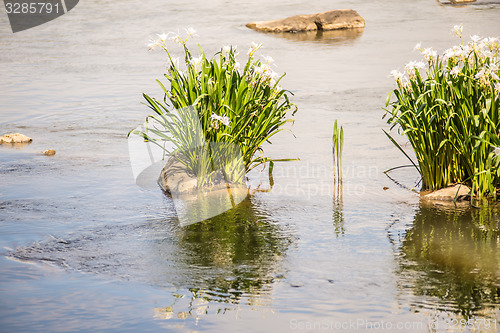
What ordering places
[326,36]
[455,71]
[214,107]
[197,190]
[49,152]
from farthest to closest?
1. [326,36]
2. [49,152]
3. [197,190]
4. [214,107]
5. [455,71]

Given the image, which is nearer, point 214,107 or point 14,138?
point 214,107

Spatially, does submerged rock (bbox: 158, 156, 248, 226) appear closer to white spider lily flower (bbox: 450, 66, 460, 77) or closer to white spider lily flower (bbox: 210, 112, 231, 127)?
white spider lily flower (bbox: 210, 112, 231, 127)

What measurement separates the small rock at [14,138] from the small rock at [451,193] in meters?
5.30

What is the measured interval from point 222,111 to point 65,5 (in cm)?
2653

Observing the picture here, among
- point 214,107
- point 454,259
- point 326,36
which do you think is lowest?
point 454,259

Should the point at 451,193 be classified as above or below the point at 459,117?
below

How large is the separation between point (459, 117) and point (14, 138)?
224 inches

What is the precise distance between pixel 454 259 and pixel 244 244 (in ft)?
5.20

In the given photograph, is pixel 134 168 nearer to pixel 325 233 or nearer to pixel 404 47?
Answer: pixel 325 233

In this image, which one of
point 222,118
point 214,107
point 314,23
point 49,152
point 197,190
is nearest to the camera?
point 222,118

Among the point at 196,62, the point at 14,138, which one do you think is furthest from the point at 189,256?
the point at 14,138

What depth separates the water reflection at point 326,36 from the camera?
19.0 m

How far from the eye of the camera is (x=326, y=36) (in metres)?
20.1

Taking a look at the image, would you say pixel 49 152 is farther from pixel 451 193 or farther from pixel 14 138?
pixel 451 193
